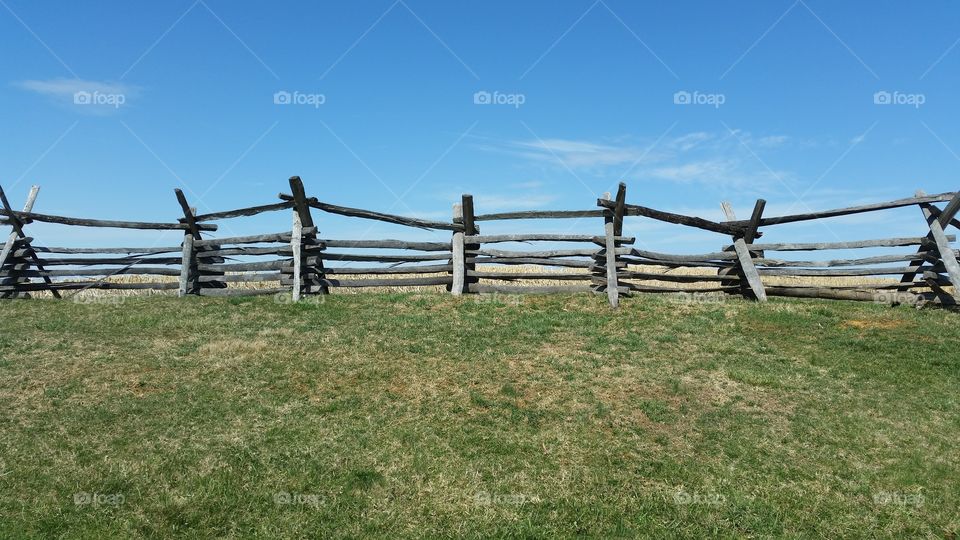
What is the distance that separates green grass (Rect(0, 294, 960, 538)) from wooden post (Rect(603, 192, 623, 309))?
1.11m

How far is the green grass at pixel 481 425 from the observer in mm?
7043

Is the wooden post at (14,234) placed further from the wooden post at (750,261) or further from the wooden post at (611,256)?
the wooden post at (750,261)

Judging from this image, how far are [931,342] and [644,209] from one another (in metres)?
6.05

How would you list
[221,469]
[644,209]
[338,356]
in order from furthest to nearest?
[644,209]
[338,356]
[221,469]

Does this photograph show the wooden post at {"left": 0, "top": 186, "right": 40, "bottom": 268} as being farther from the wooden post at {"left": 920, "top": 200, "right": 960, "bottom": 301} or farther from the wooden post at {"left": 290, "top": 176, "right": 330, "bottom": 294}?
the wooden post at {"left": 920, "top": 200, "right": 960, "bottom": 301}

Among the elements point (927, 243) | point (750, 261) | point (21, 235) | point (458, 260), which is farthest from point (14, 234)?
point (927, 243)

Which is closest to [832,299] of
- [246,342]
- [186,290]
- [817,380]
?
[817,380]

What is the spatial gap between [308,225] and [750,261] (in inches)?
410

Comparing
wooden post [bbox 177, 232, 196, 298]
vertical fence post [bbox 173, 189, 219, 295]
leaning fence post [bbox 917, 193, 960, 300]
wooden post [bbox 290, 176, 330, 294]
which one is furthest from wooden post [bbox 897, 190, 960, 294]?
wooden post [bbox 177, 232, 196, 298]

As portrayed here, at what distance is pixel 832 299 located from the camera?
1630cm

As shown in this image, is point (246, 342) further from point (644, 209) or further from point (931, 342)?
point (931, 342)

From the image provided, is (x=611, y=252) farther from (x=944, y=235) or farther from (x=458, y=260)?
(x=944, y=235)

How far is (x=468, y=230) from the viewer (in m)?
16.1

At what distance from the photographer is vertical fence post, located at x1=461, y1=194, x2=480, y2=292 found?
15.7 m
